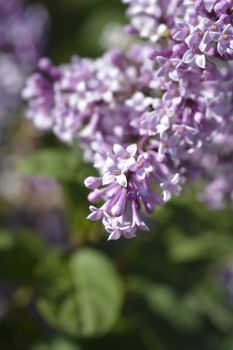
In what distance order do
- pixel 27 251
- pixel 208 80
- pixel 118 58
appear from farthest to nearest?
pixel 27 251 < pixel 118 58 < pixel 208 80

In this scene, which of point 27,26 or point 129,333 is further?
point 27,26

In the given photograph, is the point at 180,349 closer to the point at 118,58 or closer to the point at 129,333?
the point at 129,333

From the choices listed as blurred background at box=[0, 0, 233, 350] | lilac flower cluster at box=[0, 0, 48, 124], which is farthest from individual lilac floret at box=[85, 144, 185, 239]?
lilac flower cluster at box=[0, 0, 48, 124]

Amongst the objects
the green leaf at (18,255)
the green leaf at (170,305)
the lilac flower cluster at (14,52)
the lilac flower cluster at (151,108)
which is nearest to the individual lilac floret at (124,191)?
the lilac flower cluster at (151,108)

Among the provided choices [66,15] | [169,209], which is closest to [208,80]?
[169,209]

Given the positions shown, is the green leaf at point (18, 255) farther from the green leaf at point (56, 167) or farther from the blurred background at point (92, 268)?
the green leaf at point (56, 167)

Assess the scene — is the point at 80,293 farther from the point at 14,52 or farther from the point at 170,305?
the point at 14,52
